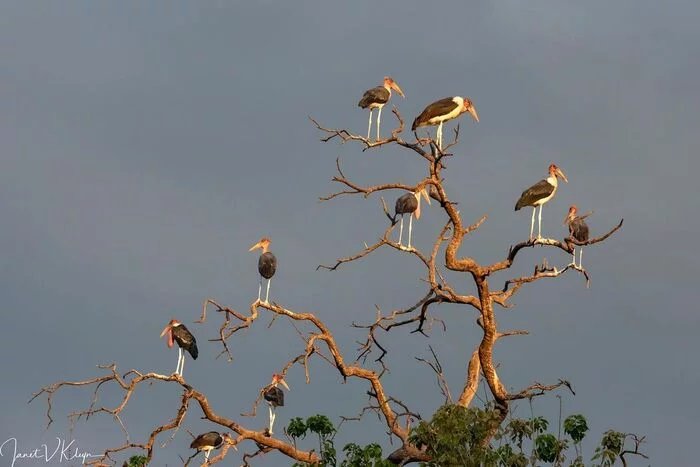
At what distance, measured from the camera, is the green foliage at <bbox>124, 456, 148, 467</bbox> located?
21.4 meters

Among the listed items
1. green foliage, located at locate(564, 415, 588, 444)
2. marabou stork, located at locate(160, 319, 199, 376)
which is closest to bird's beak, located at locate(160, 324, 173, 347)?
marabou stork, located at locate(160, 319, 199, 376)

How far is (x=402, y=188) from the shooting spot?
72.9ft

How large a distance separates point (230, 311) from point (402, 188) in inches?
131

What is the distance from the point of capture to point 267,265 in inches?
1059

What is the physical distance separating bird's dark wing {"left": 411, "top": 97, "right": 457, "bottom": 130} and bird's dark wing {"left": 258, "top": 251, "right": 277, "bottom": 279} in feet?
15.7

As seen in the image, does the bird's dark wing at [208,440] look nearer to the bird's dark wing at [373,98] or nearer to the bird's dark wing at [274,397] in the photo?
the bird's dark wing at [274,397]

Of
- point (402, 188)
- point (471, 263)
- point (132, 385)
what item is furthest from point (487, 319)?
point (132, 385)

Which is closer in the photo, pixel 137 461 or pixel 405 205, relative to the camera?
pixel 137 461

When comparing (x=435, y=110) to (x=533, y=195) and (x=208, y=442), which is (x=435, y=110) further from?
(x=208, y=442)

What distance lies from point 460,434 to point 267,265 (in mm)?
9967

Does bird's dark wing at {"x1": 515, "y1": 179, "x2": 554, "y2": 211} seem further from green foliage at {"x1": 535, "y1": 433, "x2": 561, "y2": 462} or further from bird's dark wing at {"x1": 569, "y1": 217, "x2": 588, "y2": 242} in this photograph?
green foliage at {"x1": 535, "y1": 433, "x2": 561, "y2": 462}

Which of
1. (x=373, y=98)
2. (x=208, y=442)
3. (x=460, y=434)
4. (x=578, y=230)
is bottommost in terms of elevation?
(x=460, y=434)

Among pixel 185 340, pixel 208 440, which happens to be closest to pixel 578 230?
pixel 208 440

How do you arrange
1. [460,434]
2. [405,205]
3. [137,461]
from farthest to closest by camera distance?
[405,205]
[137,461]
[460,434]
